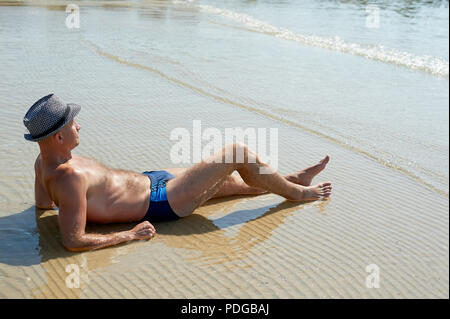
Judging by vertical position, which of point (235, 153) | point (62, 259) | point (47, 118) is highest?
point (47, 118)

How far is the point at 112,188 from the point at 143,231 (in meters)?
0.41

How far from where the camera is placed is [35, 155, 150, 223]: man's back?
3.33 meters

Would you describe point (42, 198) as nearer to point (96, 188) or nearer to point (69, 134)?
point (96, 188)

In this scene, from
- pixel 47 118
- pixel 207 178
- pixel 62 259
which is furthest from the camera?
pixel 207 178

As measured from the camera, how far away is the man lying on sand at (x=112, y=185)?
3.33 metres

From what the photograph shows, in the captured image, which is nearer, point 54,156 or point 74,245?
point 54,156

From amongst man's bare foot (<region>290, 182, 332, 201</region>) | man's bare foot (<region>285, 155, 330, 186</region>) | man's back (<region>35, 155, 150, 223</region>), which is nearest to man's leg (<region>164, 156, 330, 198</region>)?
man's bare foot (<region>285, 155, 330, 186</region>)

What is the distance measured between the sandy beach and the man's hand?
66mm

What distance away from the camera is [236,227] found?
4145 mm

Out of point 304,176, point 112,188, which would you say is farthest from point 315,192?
point 112,188

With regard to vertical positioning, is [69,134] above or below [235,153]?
above

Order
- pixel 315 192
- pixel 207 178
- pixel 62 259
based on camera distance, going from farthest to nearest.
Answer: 1. pixel 315 192
2. pixel 207 178
3. pixel 62 259

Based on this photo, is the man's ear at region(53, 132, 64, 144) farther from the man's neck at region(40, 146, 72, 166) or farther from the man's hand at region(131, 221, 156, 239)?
the man's hand at region(131, 221, 156, 239)
